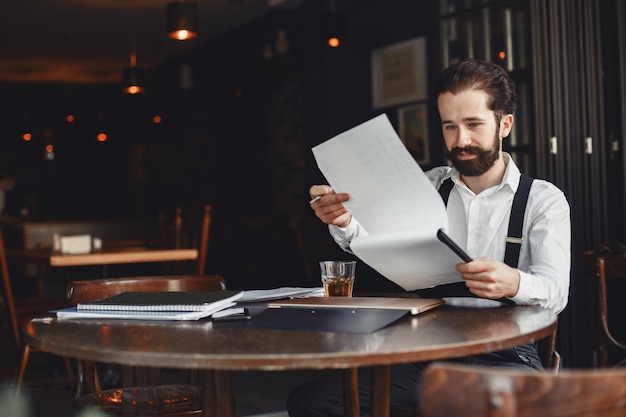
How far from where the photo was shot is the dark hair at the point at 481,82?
80.9 inches

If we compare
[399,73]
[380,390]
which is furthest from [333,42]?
[380,390]

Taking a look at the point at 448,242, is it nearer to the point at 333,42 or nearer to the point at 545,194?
the point at 545,194

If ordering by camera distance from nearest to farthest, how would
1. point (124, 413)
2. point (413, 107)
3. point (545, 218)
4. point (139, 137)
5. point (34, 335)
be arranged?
point (34, 335) < point (545, 218) < point (124, 413) < point (413, 107) < point (139, 137)

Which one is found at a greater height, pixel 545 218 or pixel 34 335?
pixel 545 218

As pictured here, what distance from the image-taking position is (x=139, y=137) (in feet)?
43.7

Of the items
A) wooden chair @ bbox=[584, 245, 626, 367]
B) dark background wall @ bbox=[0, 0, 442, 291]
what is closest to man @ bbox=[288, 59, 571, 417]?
wooden chair @ bbox=[584, 245, 626, 367]

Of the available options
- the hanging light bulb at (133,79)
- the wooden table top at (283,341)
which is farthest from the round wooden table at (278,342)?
the hanging light bulb at (133,79)

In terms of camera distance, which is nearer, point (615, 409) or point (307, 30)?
point (615, 409)

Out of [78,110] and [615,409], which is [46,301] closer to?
[615,409]

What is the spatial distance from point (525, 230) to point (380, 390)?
63 centimetres

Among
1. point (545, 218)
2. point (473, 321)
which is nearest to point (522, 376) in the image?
point (473, 321)

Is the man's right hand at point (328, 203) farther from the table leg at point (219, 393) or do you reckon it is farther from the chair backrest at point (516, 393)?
the chair backrest at point (516, 393)

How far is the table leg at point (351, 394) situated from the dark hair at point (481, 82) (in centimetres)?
75

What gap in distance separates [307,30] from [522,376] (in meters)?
7.14
